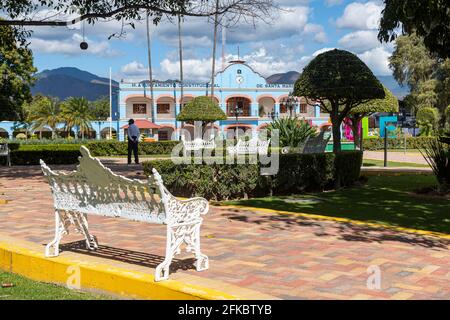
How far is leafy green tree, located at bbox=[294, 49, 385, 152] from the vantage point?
11634 millimetres

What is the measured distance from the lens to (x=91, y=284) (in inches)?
174

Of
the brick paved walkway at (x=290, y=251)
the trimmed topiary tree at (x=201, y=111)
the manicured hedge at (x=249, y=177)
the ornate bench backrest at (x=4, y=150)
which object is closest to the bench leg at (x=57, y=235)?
the brick paved walkway at (x=290, y=251)

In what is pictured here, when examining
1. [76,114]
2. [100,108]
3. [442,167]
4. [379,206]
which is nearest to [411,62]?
[442,167]

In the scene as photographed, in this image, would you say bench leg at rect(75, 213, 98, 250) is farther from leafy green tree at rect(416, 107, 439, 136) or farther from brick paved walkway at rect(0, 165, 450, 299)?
leafy green tree at rect(416, 107, 439, 136)

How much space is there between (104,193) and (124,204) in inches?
10.5

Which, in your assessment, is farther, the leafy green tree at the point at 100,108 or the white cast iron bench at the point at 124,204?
the leafy green tree at the point at 100,108

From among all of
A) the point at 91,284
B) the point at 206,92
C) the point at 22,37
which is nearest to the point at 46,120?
the point at 206,92

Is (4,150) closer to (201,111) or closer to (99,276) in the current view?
(99,276)

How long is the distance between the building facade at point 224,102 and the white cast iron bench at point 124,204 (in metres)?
45.1

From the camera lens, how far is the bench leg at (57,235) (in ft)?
16.4

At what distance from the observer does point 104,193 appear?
15.5 ft

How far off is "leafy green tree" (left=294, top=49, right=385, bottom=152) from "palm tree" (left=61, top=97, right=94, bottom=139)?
180 feet

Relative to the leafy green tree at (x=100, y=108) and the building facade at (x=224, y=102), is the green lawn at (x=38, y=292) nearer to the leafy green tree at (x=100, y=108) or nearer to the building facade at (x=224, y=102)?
the building facade at (x=224, y=102)
